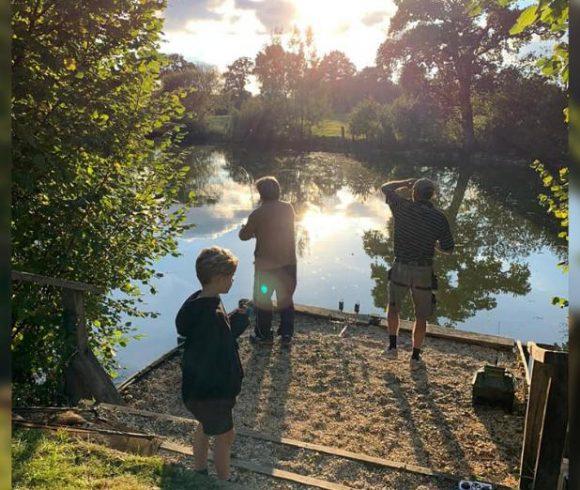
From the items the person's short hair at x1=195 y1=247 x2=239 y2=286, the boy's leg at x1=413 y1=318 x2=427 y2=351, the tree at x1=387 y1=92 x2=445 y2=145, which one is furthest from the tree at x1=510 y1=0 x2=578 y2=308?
the tree at x1=387 y1=92 x2=445 y2=145

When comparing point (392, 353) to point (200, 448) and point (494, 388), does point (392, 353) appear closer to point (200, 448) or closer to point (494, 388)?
point (494, 388)

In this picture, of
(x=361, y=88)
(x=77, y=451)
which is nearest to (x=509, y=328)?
(x=77, y=451)

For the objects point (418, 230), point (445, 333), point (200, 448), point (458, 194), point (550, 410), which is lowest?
point (200, 448)

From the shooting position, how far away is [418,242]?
5.78 metres

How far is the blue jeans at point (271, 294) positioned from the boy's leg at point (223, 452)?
9.91ft

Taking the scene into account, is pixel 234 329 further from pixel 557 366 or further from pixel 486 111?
pixel 486 111

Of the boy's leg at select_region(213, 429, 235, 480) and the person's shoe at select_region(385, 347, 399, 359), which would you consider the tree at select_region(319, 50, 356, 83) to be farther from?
the boy's leg at select_region(213, 429, 235, 480)

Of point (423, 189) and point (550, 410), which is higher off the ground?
point (423, 189)

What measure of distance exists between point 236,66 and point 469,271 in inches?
2398

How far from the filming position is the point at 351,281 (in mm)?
12117

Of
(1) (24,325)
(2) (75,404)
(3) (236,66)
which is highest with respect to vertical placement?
(3) (236,66)

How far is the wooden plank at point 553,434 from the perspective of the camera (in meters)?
3.32

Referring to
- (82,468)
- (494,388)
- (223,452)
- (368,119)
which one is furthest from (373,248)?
(368,119)

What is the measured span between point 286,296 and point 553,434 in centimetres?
378
